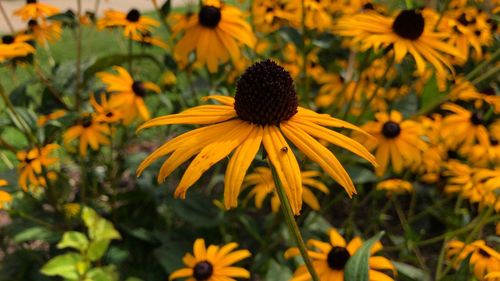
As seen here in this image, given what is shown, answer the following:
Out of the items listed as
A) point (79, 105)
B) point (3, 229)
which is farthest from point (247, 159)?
point (3, 229)

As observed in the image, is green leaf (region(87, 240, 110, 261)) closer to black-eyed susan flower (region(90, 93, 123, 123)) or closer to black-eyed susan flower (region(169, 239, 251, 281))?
black-eyed susan flower (region(169, 239, 251, 281))

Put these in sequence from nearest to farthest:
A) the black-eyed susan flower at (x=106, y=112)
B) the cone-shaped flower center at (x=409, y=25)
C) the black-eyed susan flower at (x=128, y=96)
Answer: the cone-shaped flower center at (x=409, y=25) < the black-eyed susan flower at (x=106, y=112) < the black-eyed susan flower at (x=128, y=96)

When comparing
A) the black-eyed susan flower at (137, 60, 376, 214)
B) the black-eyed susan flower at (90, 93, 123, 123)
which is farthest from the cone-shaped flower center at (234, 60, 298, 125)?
the black-eyed susan flower at (90, 93, 123, 123)

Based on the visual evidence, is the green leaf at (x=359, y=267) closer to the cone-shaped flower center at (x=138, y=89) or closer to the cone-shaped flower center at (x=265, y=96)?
the cone-shaped flower center at (x=265, y=96)

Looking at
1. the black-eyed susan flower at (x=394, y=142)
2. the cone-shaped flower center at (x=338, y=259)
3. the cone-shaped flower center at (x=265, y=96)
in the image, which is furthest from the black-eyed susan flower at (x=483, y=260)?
the cone-shaped flower center at (x=265, y=96)

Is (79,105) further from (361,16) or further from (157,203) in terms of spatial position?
(361,16)

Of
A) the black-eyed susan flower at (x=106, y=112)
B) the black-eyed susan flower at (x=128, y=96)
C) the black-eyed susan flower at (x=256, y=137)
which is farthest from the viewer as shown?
the black-eyed susan flower at (x=128, y=96)

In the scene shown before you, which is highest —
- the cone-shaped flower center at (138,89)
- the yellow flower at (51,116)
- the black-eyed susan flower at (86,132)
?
the cone-shaped flower center at (138,89)

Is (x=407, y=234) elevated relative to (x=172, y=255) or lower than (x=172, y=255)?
elevated
